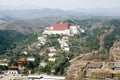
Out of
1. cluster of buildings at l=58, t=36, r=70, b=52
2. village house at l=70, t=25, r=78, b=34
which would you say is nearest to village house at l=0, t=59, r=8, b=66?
cluster of buildings at l=58, t=36, r=70, b=52

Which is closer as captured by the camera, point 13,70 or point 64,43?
point 13,70

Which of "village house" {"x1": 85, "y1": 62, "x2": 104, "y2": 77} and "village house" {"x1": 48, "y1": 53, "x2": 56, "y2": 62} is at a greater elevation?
"village house" {"x1": 85, "y1": 62, "x2": 104, "y2": 77}

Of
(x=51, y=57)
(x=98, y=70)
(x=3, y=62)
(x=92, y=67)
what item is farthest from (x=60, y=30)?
(x=98, y=70)

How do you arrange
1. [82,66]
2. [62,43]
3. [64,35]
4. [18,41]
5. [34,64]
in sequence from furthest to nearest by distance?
[18,41], [64,35], [62,43], [34,64], [82,66]

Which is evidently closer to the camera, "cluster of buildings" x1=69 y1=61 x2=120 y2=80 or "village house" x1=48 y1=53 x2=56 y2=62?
"cluster of buildings" x1=69 y1=61 x2=120 y2=80

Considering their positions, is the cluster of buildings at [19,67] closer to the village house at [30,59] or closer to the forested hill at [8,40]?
the village house at [30,59]

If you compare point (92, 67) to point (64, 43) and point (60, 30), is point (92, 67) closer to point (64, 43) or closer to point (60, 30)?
point (64, 43)

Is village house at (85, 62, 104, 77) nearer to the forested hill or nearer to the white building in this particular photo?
the forested hill

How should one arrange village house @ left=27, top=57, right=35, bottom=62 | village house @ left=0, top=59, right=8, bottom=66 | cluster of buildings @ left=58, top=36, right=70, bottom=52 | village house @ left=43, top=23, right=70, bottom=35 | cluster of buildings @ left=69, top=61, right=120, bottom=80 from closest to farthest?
cluster of buildings @ left=69, top=61, right=120, bottom=80
village house @ left=0, top=59, right=8, bottom=66
village house @ left=27, top=57, right=35, bottom=62
cluster of buildings @ left=58, top=36, right=70, bottom=52
village house @ left=43, top=23, right=70, bottom=35

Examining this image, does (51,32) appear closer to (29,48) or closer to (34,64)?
(29,48)

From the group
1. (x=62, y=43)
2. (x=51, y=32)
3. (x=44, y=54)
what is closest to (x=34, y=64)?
(x=44, y=54)

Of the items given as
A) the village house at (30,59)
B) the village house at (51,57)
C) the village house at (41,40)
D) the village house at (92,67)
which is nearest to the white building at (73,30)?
the village house at (41,40)
